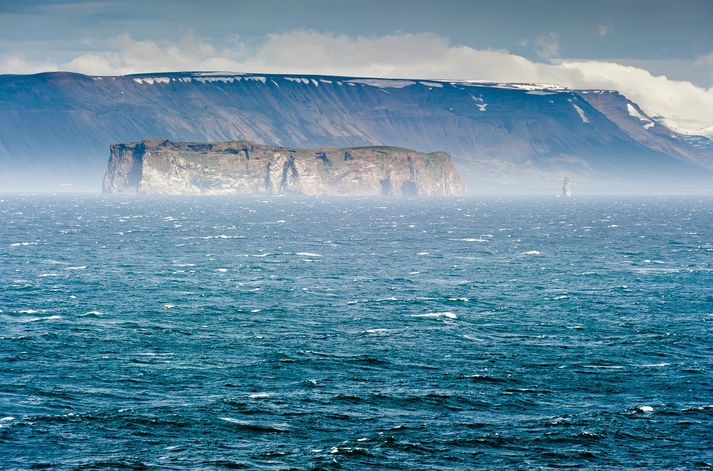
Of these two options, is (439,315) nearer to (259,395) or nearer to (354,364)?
(354,364)

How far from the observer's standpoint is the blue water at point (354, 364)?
44.2 metres

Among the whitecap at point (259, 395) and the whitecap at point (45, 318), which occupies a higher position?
the whitecap at point (45, 318)

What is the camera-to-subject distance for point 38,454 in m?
42.6

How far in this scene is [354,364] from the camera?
2378 inches

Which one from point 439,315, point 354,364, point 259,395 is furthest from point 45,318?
point 439,315

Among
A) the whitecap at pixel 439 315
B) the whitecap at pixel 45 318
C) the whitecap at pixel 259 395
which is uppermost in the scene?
the whitecap at pixel 439 315

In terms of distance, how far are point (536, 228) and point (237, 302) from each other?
124 meters

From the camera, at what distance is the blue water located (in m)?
44.2

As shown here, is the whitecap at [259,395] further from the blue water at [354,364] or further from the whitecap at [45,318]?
the whitecap at [45,318]

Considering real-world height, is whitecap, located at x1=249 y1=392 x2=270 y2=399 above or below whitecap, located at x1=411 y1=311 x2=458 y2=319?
below

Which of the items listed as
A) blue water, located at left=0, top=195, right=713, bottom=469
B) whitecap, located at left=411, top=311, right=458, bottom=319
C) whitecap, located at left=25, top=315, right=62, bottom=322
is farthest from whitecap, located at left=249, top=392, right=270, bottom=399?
whitecap, located at left=25, top=315, right=62, bottom=322

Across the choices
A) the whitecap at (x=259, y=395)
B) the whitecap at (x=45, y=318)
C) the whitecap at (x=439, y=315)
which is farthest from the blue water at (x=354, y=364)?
the whitecap at (x=45, y=318)

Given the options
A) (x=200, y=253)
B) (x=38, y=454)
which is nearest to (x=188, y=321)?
(x=38, y=454)

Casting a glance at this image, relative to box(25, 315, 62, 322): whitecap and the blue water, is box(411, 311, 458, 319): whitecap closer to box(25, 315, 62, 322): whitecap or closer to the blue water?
the blue water
